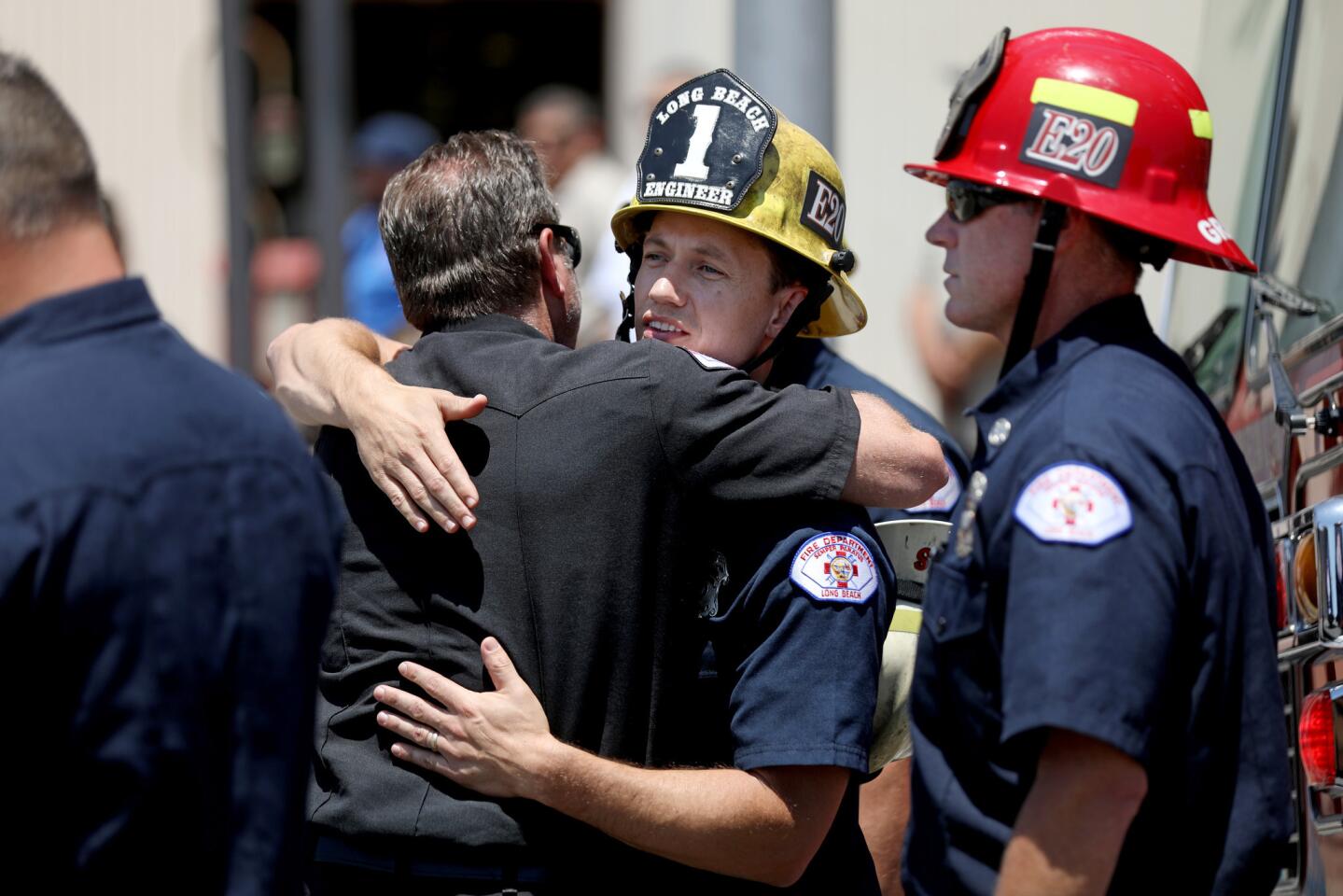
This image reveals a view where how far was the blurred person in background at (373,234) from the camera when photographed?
7.63m

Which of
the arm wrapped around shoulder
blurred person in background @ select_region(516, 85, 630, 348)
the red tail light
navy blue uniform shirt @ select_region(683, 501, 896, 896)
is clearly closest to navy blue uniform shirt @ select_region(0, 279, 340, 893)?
navy blue uniform shirt @ select_region(683, 501, 896, 896)

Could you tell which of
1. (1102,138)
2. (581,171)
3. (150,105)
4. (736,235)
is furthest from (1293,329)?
(150,105)

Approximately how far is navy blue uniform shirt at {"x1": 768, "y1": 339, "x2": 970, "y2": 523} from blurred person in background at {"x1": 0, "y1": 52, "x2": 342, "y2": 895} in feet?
5.35

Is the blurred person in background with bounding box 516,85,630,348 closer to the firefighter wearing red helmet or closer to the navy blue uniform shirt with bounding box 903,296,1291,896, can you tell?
the firefighter wearing red helmet

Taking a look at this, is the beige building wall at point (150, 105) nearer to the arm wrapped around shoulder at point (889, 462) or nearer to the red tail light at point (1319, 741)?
the arm wrapped around shoulder at point (889, 462)

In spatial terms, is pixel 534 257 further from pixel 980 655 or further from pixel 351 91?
pixel 351 91

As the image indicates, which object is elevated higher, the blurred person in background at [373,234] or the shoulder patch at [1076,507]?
the shoulder patch at [1076,507]

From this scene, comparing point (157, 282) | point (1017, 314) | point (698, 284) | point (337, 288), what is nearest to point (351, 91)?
point (157, 282)

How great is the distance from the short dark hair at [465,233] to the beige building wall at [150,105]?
8.11 meters

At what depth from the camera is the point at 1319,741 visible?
9.34ft

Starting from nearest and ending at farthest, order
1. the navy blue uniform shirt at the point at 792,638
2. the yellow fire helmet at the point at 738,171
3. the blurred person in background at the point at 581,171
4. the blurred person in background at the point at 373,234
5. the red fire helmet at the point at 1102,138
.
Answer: the red fire helmet at the point at 1102,138, the navy blue uniform shirt at the point at 792,638, the yellow fire helmet at the point at 738,171, the blurred person in background at the point at 581,171, the blurred person in background at the point at 373,234

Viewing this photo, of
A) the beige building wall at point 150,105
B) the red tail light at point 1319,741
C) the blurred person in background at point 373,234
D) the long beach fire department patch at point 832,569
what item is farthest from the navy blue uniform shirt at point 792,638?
the beige building wall at point 150,105

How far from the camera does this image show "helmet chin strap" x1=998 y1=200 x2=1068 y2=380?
2500 mm

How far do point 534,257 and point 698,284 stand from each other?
1.06 feet
